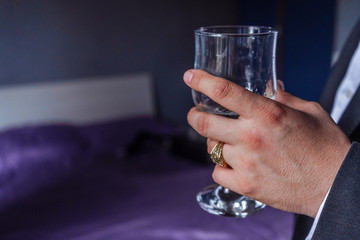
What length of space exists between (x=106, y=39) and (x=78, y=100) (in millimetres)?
593

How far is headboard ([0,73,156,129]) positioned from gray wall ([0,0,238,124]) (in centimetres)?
10

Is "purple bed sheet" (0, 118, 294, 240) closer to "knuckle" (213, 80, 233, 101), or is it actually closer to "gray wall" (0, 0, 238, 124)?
"gray wall" (0, 0, 238, 124)

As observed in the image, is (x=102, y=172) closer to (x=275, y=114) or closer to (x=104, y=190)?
(x=104, y=190)

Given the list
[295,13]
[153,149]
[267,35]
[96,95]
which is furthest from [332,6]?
[267,35]

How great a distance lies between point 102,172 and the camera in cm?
217

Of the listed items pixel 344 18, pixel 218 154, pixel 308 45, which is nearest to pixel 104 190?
pixel 218 154

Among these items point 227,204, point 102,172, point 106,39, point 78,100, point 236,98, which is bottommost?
point 102,172

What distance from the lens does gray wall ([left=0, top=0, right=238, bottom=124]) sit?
2.74 m

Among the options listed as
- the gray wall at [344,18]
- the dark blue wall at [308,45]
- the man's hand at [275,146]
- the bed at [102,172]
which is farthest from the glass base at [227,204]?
the dark blue wall at [308,45]

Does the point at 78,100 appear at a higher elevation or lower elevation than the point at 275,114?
lower

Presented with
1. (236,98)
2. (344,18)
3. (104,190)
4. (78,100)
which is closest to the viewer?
(236,98)

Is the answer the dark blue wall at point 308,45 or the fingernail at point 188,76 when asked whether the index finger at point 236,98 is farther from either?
the dark blue wall at point 308,45

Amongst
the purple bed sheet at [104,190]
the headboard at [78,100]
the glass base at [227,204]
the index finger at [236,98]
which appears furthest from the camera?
the headboard at [78,100]

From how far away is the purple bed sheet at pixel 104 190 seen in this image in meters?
1.48
